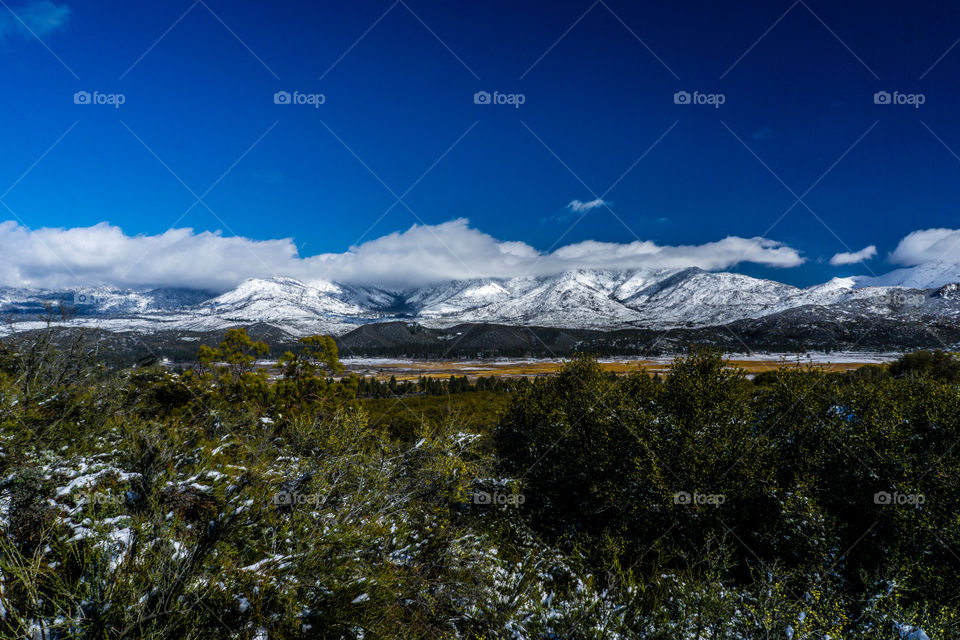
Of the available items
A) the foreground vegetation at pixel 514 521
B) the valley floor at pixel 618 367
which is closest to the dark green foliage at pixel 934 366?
the foreground vegetation at pixel 514 521

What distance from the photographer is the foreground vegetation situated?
675cm

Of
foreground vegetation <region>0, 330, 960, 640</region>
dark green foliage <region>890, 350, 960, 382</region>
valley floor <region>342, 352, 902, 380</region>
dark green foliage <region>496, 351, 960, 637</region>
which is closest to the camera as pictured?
foreground vegetation <region>0, 330, 960, 640</region>

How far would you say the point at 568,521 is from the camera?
1705cm

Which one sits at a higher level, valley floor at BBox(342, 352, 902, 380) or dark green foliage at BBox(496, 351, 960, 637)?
dark green foliage at BBox(496, 351, 960, 637)

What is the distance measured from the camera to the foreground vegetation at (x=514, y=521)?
22.1 feet

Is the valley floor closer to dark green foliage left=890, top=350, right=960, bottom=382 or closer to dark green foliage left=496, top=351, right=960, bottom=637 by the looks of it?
dark green foliage left=890, top=350, right=960, bottom=382

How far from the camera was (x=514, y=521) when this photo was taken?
55.9 ft

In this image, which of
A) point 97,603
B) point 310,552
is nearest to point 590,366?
point 310,552

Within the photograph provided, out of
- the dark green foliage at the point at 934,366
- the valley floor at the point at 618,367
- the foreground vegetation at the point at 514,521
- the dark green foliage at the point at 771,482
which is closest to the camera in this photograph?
the foreground vegetation at the point at 514,521

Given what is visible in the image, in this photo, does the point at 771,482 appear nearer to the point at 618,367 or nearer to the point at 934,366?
the point at 934,366

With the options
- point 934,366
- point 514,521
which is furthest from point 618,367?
point 514,521

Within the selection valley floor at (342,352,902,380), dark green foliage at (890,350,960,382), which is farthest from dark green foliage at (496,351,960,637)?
valley floor at (342,352,902,380)

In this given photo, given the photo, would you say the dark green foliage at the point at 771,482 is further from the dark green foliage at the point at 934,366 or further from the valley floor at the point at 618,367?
the valley floor at the point at 618,367

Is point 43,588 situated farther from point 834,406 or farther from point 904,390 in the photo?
point 904,390
